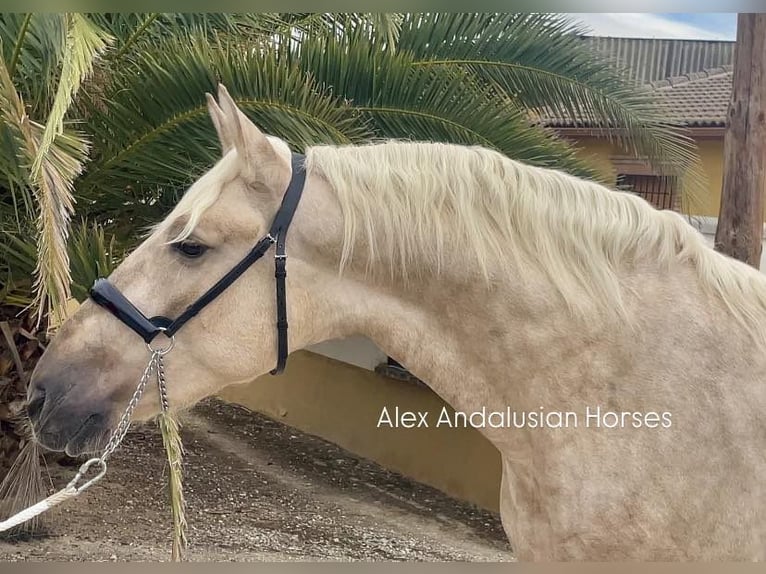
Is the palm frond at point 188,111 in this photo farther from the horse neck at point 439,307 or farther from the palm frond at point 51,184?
the horse neck at point 439,307

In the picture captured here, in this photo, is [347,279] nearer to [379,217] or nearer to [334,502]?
[379,217]

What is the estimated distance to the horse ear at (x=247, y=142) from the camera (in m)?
1.16

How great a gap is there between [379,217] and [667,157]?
5.69 ft

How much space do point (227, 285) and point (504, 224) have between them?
1.73 feet

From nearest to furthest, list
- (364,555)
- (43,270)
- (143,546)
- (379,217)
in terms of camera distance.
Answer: (379,217) < (43,270) < (364,555) < (143,546)

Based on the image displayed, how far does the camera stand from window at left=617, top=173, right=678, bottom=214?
8.27 feet

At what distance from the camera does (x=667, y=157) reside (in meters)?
2.50

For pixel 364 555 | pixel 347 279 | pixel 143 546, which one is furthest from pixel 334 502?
pixel 347 279

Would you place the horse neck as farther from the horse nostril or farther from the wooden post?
the wooden post

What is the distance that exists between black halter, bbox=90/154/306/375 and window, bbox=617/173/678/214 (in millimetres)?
1795

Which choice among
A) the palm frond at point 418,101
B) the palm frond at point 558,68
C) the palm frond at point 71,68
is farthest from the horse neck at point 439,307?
the palm frond at point 558,68

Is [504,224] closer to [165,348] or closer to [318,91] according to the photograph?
[165,348]

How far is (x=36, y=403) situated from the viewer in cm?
128

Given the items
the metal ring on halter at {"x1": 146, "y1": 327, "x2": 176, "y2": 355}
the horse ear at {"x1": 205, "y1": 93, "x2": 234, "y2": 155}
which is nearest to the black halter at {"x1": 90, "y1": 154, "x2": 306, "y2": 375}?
the metal ring on halter at {"x1": 146, "y1": 327, "x2": 176, "y2": 355}
